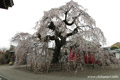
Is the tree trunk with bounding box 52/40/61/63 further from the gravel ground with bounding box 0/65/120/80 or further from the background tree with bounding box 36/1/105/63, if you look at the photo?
the gravel ground with bounding box 0/65/120/80

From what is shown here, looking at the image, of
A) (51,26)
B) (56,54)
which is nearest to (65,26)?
(51,26)

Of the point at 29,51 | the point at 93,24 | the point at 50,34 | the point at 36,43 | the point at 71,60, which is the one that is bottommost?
the point at 71,60

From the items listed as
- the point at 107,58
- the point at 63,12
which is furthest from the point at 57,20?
the point at 107,58

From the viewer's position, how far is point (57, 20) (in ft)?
34.8

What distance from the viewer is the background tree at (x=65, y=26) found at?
914 cm

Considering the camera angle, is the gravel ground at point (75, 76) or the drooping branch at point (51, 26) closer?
the gravel ground at point (75, 76)

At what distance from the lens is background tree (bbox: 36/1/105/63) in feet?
30.0

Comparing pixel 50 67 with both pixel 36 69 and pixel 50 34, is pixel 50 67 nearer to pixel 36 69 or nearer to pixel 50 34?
pixel 36 69

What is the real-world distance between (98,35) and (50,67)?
5265mm

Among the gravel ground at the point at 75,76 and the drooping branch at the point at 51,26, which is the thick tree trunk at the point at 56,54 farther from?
the gravel ground at the point at 75,76

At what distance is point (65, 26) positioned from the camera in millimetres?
9508

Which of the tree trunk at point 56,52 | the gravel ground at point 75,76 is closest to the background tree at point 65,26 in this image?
the tree trunk at point 56,52

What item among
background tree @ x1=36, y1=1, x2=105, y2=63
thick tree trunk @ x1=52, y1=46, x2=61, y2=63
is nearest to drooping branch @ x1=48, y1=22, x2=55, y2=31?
background tree @ x1=36, y1=1, x2=105, y2=63

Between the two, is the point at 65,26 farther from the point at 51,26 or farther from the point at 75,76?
the point at 75,76
